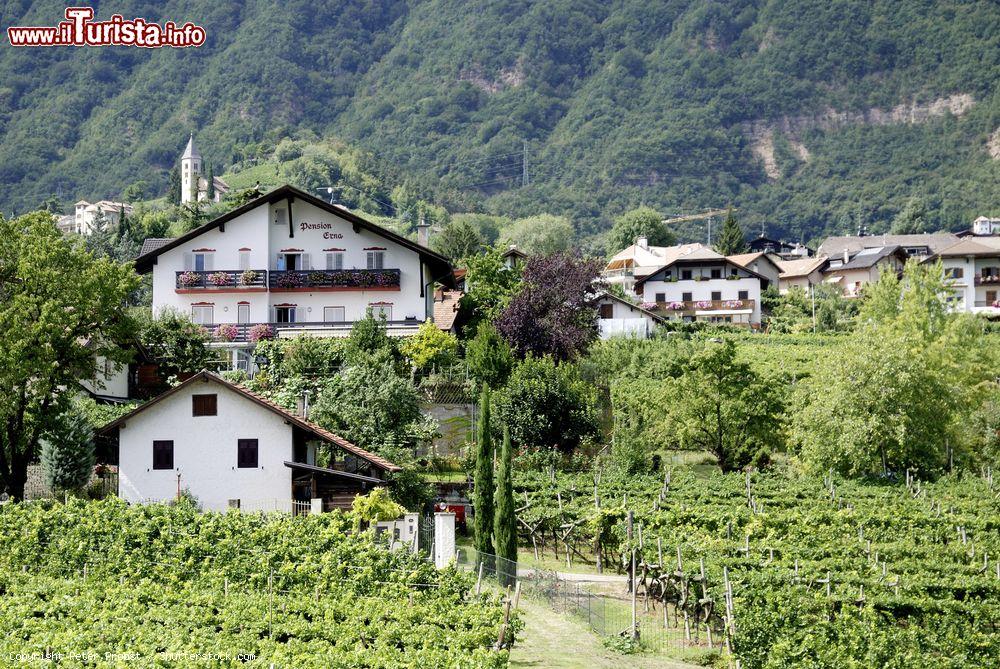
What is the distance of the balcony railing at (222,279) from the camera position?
6184 centimetres

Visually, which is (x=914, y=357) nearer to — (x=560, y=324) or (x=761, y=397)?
(x=761, y=397)

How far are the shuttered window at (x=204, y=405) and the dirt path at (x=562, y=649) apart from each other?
1237 centimetres

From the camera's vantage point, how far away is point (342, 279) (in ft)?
203

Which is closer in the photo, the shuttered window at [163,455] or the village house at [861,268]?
the shuttered window at [163,455]

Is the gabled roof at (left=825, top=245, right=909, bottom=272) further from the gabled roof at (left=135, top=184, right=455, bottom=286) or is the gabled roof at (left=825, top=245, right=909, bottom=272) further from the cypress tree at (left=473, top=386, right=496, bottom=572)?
the cypress tree at (left=473, top=386, right=496, bottom=572)

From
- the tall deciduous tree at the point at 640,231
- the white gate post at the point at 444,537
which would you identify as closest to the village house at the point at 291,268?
the white gate post at the point at 444,537

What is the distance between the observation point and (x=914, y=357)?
52.8 meters

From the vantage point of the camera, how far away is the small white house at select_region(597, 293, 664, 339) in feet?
236

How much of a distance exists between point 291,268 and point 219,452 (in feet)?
71.8

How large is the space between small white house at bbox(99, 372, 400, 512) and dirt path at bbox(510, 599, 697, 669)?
934 centimetres

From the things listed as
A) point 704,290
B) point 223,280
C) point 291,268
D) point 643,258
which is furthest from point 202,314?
point 643,258

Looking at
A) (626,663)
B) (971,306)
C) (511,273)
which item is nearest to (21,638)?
(626,663)

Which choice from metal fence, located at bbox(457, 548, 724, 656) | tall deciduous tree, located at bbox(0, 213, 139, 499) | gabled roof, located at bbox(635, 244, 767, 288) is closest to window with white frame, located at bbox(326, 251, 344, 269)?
tall deciduous tree, located at bbox(0, 213, 139, 499)

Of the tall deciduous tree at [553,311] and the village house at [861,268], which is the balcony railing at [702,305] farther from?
the tall deciduous tree at [553,311]
